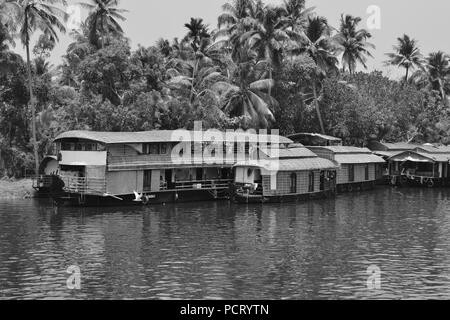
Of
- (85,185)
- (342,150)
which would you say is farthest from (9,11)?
(342,150)

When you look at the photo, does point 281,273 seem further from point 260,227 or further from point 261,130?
point 261,130

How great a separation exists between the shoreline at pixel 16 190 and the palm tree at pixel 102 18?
14.8m

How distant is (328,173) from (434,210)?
33.3ft

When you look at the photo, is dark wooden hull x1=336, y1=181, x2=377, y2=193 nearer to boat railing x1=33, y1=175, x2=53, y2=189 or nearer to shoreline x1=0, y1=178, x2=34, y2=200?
boat railing x1=33, y1=175, x2=53, y2=189

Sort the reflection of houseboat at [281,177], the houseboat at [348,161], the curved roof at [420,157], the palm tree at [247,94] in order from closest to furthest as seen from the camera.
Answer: the reflection of houseboat at [281,177] < the houseboat at [348,161] < the palm tree at [247,94] < the curved roof at [420,157]

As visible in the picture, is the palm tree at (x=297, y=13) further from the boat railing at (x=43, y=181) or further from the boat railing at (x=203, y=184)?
the boat railing at (x=43, y=181)

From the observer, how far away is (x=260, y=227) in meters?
35.1

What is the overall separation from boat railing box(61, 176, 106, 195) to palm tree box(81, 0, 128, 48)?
1805 cm

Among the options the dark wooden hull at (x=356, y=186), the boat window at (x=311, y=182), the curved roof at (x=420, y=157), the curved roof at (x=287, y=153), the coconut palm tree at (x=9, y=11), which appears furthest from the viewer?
the curved roof at (x=420, y=157)

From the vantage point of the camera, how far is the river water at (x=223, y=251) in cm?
2259

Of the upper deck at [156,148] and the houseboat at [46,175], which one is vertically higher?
the upper deck at [156,148]

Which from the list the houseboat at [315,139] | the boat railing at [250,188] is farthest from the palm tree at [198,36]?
the boat railing at [250,188]
